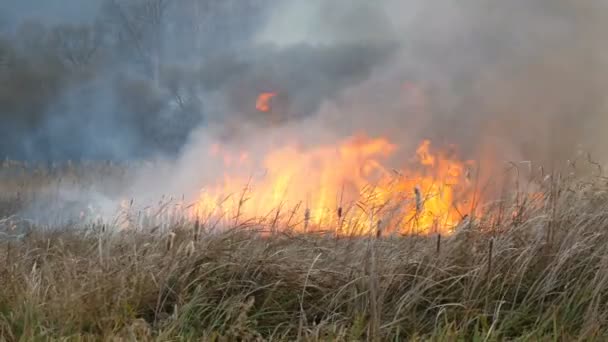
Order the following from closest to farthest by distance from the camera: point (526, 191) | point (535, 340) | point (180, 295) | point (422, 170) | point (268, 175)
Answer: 1. point (535, 340)
2. point (180, 295)
3. point (526, 191)
4. point (422, 170)
5. point (268, 175)

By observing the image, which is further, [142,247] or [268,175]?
[268,175]

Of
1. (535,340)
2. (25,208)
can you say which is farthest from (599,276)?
(25,208)

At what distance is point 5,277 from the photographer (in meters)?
3.32

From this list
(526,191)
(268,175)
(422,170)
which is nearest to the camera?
(526,191)

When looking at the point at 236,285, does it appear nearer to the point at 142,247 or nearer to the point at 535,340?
the point at 142,247

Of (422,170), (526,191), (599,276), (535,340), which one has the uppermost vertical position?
(422,170)

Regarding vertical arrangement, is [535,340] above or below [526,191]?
below

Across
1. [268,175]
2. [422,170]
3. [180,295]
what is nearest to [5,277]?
[180,295]

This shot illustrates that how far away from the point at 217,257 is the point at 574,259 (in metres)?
2.15

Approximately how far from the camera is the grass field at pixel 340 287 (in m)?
2.78

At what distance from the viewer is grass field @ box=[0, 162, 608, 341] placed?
9.12ft

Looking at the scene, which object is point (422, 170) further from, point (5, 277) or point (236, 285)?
point (5, 277)

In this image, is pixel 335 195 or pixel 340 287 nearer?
pixel 340 287

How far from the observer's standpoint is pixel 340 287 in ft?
10.3
